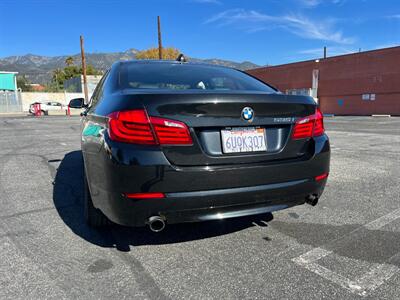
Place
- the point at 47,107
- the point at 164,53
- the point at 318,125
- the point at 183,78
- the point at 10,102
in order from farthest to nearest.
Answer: the point at 164,53, the point at 10,102, the point at 47,107, the point at 183,78, the point at 318,125

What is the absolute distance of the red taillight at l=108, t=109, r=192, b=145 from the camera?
214 centimetres

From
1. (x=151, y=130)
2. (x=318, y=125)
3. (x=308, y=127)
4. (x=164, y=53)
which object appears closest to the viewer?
(x=151, y=130)

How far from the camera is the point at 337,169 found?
579 centimetres

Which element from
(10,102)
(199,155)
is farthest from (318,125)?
(10,102)

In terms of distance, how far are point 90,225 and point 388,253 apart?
8.54ft

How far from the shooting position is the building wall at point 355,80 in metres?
29.8

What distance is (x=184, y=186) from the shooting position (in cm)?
218

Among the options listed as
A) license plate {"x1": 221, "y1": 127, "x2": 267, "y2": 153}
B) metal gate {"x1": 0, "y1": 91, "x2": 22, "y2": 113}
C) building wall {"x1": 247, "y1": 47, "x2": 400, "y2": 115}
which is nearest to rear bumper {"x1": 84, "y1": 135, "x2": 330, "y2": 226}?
license plate {"x1": 221, "y1": 127, "x2": 267, "y2": 153}

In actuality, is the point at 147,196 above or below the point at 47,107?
below

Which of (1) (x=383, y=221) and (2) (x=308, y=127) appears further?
(1) (x=383, y=221)

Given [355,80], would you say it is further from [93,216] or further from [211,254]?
[93,216]

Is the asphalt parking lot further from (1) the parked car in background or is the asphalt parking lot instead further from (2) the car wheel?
(1) the parked car in background

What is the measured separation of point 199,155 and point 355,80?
114 ft

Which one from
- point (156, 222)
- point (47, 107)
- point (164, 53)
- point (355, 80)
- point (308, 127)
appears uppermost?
point (164, 53)
